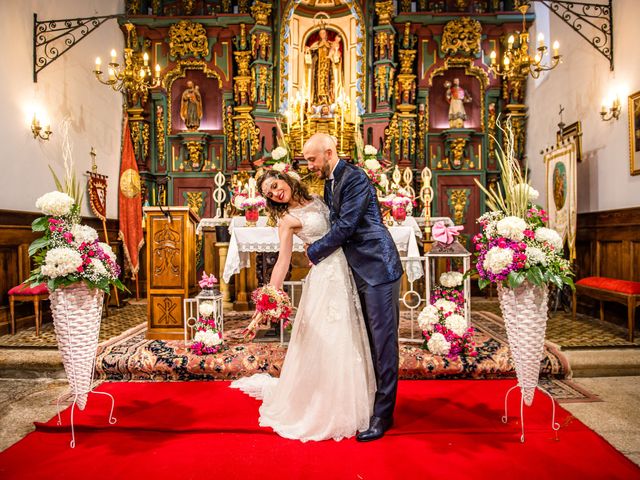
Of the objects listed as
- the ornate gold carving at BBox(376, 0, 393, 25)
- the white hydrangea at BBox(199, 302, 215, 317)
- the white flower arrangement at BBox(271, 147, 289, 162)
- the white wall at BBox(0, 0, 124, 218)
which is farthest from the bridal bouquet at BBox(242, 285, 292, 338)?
the ornate gold carving at BBox(376, 0, 393, 25)

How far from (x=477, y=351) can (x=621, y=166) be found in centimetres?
345

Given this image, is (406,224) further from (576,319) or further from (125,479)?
(125,479)

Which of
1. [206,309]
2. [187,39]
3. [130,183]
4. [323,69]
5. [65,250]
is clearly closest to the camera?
[65,250]

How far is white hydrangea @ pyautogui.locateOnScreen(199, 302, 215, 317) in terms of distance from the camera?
4.34 metres

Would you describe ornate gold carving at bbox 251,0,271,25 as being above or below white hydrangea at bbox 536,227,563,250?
above

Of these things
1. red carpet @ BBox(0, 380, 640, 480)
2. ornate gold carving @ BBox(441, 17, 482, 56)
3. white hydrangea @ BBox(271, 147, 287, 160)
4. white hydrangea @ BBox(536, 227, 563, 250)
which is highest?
ornate gold carving @ BBox(441, 17, 482, 56)

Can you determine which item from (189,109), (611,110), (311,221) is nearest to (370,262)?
(311,221)

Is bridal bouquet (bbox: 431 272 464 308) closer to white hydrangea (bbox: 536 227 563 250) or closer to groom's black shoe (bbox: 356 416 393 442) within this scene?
white hydrangea (bbox: 536 227 563 250)

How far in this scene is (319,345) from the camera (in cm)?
272

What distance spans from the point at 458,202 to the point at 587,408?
6.11 meters

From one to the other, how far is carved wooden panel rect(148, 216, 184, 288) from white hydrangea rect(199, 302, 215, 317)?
580 millimetres

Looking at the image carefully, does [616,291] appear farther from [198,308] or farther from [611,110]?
[198,308]

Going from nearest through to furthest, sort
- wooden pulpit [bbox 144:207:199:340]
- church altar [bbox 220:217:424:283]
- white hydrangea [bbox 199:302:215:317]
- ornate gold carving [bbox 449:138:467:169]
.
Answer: white hydrangea [bbox 199:302:215:317]
wooden pulpit [bbox 144:207:199:340]
church altar [bbox 220:217:424:283]
ornate gold carving [bbox 449:138:467:169]

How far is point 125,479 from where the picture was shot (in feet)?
7.57
